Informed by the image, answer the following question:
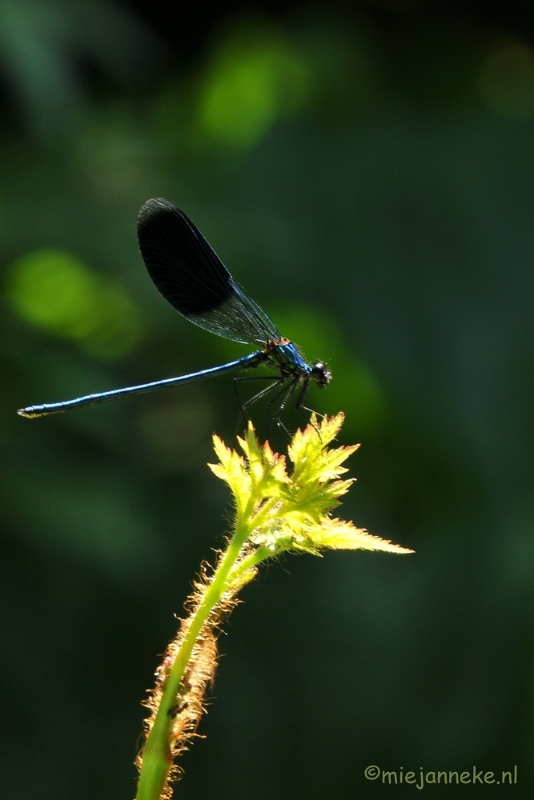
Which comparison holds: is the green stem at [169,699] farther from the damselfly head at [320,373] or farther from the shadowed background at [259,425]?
the shadowed background at [259,425]

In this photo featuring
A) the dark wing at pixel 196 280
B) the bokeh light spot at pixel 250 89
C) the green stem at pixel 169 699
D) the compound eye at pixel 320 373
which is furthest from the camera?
the bokeh light spot at pixel 250 89

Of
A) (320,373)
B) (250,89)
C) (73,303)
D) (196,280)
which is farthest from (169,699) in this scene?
(250,89)

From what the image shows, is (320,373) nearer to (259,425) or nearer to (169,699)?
(169,699)

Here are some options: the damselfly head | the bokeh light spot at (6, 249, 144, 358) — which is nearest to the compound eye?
the damselfly head

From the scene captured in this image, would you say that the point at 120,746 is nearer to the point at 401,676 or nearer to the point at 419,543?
the point at 401,676

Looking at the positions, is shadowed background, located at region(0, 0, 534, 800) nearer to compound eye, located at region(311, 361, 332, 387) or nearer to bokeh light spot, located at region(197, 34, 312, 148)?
bokeh light spot, located at region(197, 34, 312, 148)

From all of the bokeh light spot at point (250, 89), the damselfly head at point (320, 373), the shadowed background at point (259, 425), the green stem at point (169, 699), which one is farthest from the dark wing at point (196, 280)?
the bokeh light spot at point (250, 89)
